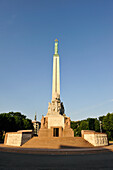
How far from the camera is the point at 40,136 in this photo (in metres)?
25.1

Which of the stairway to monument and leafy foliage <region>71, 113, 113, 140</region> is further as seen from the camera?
leafy foliage <region>71, 113, 113, 140</region>

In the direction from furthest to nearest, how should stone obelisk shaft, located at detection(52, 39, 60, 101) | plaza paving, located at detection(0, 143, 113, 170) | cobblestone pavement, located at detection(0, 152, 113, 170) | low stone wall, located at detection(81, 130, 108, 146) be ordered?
1. stone obelisk shaft, located at detection(52, 39, 60, 101)
2. low stone wall, located at detection(81, 130, 108, 146)
3. plaza paving, located at detection(0, 143, 113, 170)
4. cobblestone pavement, located at detection(0, 152, 113, 170)

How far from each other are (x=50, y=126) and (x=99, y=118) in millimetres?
33483

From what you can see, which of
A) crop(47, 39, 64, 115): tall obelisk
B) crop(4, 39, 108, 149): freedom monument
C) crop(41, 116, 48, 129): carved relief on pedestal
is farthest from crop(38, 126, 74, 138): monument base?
crop(47, 39, 64, 115): tall obelisk

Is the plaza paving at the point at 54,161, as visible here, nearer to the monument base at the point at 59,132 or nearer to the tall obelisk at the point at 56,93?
the monument base at the point at 59,132

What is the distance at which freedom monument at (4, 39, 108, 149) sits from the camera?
2099cm

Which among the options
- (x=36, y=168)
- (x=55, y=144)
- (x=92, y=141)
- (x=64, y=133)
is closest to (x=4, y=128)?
(x=64, y=133)

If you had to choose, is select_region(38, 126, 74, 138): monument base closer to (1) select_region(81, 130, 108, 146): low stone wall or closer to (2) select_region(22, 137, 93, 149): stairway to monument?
(2) select_region(22, 137, 93, 149): stairway to monument

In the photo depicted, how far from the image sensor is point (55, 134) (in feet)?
93.2

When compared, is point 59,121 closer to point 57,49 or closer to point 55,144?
point 55,144

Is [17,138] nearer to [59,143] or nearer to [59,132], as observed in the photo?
[59,143]

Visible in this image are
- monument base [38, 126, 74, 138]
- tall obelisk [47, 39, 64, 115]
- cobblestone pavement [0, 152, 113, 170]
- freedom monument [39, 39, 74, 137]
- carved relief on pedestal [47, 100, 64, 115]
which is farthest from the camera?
tall obelisk [47, 39, 64, 115]

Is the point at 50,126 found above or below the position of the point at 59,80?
below

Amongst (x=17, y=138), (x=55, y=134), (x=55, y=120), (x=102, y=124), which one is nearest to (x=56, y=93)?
(x=55, y=120)
